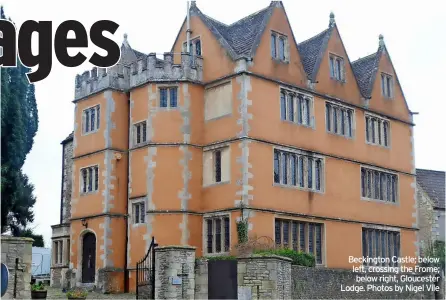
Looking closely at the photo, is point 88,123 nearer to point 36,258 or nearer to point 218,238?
point 218,238

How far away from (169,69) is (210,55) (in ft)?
7.33

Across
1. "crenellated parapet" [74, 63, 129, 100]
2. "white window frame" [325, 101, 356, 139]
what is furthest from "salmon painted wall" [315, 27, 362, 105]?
"crenellated parapet" [74, 63, 129, 100]

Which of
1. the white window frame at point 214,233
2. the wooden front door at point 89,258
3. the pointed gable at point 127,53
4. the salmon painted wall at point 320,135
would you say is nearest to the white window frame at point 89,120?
the pointed gable at point 127,53

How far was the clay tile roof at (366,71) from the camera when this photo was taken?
44406mm

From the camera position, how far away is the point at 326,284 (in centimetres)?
3136

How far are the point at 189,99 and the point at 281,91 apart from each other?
15.1ft

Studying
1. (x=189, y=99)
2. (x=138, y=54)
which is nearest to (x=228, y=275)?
(x=189, y=99)

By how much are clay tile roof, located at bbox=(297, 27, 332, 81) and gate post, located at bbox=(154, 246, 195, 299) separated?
16576 mm

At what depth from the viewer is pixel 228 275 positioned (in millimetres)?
26828

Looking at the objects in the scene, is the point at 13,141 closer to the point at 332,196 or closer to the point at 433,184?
the point at 332,196

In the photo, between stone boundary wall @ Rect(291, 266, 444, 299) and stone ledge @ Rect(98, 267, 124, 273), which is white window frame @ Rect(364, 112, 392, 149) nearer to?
stone boundary wall @ Rect(291, 266, 444, 299)

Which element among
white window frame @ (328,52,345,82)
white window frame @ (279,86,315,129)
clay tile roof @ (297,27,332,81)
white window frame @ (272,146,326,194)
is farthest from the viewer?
white window frame @ (328,52,345,82)

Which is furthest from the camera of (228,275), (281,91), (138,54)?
(138,54)

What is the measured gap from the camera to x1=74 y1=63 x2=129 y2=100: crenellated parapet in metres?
40.4
